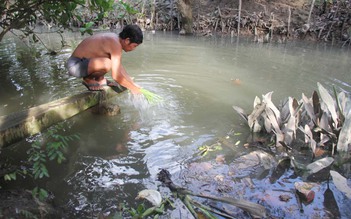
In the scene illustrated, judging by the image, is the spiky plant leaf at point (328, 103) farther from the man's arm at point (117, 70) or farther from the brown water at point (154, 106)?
the man's arm at point (117, 70)

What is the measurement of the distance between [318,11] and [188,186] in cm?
1392

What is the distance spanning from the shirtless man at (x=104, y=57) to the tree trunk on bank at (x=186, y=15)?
10755 millimetres

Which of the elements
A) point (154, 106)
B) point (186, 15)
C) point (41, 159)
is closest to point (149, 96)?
point (154, 106)

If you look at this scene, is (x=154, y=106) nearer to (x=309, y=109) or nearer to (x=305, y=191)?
(x=309, y=109)

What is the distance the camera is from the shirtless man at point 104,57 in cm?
389

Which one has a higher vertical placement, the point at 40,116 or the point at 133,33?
the point at 133,33

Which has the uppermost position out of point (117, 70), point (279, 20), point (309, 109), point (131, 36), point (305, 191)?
point (131, 36)

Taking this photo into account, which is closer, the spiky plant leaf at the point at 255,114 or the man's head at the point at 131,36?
the spiky plant leaf at the point at 255,114

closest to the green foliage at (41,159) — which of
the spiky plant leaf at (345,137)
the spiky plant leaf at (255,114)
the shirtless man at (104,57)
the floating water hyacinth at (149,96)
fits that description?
the shirtless man at (104,57)

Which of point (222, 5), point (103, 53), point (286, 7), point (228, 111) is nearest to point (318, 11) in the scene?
point (286, 7)

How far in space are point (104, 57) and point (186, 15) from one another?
1101 centimetres

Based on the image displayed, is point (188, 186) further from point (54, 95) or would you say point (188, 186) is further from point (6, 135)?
point (54, 95)

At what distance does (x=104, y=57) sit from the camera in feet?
13.7

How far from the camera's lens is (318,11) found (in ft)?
45.2
